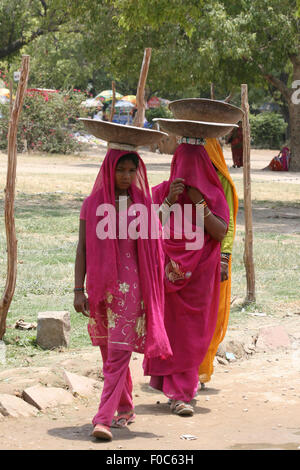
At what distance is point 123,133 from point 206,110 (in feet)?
3.88

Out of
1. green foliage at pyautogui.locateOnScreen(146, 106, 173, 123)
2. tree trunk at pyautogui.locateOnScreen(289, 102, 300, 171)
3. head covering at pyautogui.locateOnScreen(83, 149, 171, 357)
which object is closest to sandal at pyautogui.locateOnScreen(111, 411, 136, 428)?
head covering at pyautogui.locateOnScreen(83, 149, 171, 357)

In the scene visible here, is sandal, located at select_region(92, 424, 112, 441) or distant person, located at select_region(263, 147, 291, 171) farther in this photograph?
distant person, located at select_region(263, 147, 291, 171)

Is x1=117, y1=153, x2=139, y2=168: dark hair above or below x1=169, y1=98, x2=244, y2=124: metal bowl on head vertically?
below

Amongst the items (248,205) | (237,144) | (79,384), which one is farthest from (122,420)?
(237,144)

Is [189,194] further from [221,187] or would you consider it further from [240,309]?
[240,309]

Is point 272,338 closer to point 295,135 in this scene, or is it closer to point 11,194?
point 11,194

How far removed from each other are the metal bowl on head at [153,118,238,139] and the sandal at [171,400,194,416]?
1.68 m

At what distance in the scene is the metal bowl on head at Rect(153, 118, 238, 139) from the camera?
496 centimetres

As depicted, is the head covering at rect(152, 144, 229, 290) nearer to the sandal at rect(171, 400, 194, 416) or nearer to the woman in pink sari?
the woman in pink sari

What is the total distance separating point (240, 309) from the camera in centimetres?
779

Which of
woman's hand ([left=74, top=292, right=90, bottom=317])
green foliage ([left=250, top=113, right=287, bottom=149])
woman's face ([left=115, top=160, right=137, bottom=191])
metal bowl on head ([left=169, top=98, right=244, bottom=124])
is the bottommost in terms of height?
woman's hand ([left=74, top=292, right=90, bottom=317])

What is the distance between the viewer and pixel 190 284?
5.12 metres

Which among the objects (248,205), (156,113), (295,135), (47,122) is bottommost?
(248,205)

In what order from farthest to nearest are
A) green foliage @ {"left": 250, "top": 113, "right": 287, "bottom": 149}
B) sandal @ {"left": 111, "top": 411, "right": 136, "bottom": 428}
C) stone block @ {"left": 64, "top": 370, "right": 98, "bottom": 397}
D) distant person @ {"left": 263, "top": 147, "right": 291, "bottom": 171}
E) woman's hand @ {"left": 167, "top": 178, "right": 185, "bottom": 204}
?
green foliage @ {"left": 250, "top": 113, "right": 287, "bottom": 149} < distant person @ {"left": 263, "top": 147, "right": 291, "bottom": 171} < stone block @ {"left": 64, "top": 370, "right": 98, "bottom": 397} < woman's hand @ {"left": 167, "top": 178, "right": 185, "bottom": 204} < sandal @ {"left": 111, "top": 411, "right": 136, "bottom": 428}
